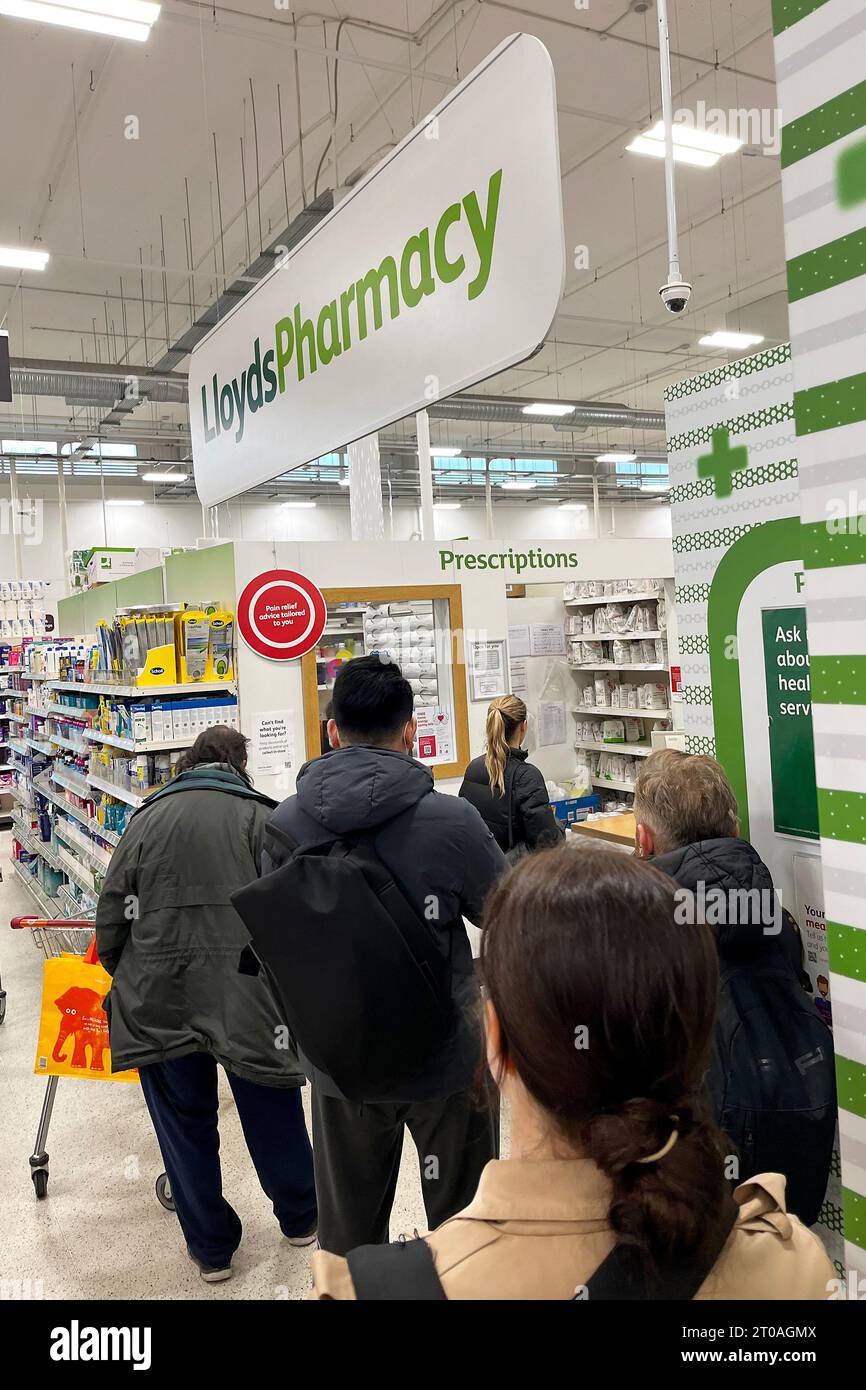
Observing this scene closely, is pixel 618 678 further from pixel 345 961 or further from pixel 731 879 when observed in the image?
pixel 345 961

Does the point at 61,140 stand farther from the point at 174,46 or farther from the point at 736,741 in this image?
the point at 736,741

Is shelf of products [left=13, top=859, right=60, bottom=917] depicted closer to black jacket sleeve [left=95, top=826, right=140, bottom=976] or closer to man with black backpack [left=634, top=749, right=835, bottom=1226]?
black jacket sleeve [left=95, top=826, right=140, bottom=976]

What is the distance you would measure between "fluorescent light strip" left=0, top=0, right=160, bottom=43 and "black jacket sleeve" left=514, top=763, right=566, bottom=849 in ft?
13.2

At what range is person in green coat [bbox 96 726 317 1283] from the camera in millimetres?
3100

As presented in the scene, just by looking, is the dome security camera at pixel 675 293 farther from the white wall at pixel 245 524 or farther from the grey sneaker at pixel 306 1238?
the white wall at pixel 245 524

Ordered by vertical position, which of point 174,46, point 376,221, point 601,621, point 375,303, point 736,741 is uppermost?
point 174,46

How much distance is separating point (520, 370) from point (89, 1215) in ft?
45.0

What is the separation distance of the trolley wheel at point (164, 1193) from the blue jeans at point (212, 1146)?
1.46 feet

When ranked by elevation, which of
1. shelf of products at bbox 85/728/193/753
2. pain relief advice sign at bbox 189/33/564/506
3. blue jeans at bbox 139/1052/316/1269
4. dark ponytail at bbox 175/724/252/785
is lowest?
blue jeans at bbox 139/1052/316/1269

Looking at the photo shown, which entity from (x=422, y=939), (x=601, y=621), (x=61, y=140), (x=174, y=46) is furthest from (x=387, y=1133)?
(x=61, y=140)

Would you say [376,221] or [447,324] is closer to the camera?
[447,324]

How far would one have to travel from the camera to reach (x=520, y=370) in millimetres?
15039

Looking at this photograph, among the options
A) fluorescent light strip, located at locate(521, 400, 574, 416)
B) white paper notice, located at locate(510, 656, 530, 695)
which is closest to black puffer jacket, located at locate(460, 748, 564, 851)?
white paper notice, located at locate(510, 656, 530, 695)

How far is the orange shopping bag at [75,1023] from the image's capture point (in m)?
3.48
